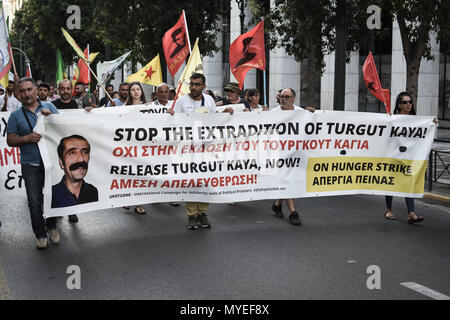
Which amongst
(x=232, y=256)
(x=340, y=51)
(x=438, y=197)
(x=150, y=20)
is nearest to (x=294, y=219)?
(x=232, y=256)

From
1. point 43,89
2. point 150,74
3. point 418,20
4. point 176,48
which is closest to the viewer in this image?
point 176,48

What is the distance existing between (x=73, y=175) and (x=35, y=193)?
17.4 inches

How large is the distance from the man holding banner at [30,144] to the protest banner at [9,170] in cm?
135

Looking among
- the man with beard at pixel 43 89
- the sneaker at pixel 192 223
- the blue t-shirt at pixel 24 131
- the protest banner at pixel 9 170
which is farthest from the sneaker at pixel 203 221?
the man with beard at pixel 43 89

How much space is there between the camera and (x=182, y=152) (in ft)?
25.4

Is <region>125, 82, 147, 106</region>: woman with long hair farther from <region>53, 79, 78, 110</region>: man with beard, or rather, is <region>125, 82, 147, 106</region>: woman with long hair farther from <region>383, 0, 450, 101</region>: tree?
<region>383, 0, 450, 101</region>: tree

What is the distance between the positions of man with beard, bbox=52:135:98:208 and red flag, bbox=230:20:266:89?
138 inches

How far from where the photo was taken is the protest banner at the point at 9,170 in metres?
8.34

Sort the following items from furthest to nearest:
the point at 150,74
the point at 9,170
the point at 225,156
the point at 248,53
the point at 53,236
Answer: the point at 150,74, the point at 248,53, the point at 9,170, the point at 225,156, the point at 53,236

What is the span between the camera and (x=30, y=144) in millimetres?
6973

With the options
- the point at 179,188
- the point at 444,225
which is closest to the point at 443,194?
the point at 444,225

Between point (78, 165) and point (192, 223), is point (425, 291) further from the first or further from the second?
point (78, 165)

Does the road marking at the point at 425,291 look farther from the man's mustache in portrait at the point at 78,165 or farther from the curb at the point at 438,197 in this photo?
the curb at the point at 438,197

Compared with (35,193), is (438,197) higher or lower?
lower
